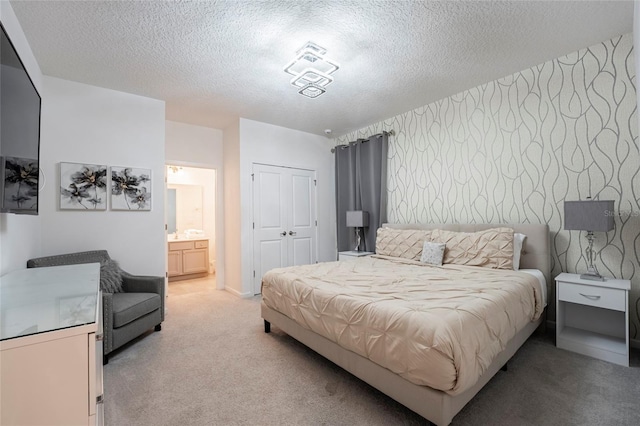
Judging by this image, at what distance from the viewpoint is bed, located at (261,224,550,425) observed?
57.8 inches

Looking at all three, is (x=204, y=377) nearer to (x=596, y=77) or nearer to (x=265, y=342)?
(x=265, y=342)

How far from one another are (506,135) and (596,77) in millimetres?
836

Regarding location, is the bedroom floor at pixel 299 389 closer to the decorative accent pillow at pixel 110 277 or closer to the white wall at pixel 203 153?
the decorative accent pillow at pixel 110 277

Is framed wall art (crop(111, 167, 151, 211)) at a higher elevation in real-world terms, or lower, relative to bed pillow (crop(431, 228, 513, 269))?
higher

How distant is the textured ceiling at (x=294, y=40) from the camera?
217 centimetres

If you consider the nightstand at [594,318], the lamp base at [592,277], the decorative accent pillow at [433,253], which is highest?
the decorative accent pillow at [433,253]

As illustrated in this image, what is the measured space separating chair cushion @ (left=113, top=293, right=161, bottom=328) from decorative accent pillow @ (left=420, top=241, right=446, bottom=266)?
2947 millimetres

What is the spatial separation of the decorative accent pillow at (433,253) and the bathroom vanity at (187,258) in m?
4.42

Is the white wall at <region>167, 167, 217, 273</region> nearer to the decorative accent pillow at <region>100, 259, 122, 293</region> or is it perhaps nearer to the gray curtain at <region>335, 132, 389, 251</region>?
the gray curtain at <region>335, 132, 389, 251</region>

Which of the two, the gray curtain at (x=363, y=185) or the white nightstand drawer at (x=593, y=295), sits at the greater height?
the gray curtain at (x=363, y=185)

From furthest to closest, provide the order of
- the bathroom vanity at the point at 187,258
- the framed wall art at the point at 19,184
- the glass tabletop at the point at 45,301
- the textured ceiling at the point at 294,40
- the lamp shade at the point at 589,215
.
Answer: the bathroom vanity at the point at 187,258
the lamp shade at the point at 589,215
the textured ceiling at the point at 294,40
the framed wall art at the point at 19,184
the glass tabletop at the point at 45,301

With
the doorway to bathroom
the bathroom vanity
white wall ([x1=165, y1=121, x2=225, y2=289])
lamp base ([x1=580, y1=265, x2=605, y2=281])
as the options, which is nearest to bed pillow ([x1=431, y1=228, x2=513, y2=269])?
lamp base ([x1=580, y1=265, x2=605, y2=281])

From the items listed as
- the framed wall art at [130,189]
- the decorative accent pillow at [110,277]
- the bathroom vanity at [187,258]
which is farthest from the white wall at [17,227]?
the bathroom vanity at [187,258]

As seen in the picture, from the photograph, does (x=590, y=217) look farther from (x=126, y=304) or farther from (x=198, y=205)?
(x=198, y=205)
